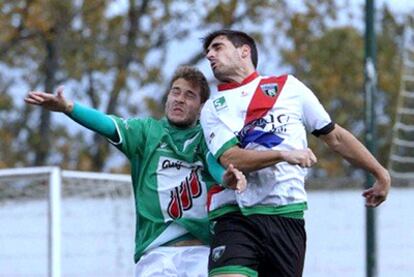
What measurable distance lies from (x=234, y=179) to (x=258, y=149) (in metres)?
0.32

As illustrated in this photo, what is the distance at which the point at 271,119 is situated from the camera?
6527 millimetres

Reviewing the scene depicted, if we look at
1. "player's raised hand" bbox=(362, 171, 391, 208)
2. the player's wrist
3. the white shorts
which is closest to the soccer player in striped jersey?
"player's raised hand" bbox=(362, 171, 391, 208)

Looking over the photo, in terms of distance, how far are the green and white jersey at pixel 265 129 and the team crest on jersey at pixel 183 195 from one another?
0.26m

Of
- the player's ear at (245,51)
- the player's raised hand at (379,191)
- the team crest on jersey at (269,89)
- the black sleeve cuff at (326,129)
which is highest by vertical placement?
the player's ear at (245,51)

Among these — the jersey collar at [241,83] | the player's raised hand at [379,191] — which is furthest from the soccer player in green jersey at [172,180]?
the player's raised hand at [379,191]

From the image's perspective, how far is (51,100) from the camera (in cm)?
657

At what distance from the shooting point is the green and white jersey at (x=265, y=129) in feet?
21.4

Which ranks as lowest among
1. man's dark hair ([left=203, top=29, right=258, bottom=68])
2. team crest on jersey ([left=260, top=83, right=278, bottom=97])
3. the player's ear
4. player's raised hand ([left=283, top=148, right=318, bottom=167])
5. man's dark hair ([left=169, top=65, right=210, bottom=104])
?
player's raised hand ([left=283, top=148, right=318, bottom=167])

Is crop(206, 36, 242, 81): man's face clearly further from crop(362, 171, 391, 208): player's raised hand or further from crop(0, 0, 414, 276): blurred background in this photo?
crop(0, 0, 414, 276): blurred background

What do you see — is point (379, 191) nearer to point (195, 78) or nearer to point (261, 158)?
point (261, 158)

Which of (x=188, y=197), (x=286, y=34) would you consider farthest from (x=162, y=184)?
(x=286, y=34)

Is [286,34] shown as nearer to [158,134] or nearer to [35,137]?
[35,137]

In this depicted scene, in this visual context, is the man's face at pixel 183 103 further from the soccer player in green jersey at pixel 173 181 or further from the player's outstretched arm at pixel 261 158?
the player's outstretched arm at pixel 261 158

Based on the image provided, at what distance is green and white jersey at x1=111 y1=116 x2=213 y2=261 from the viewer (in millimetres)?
6945
